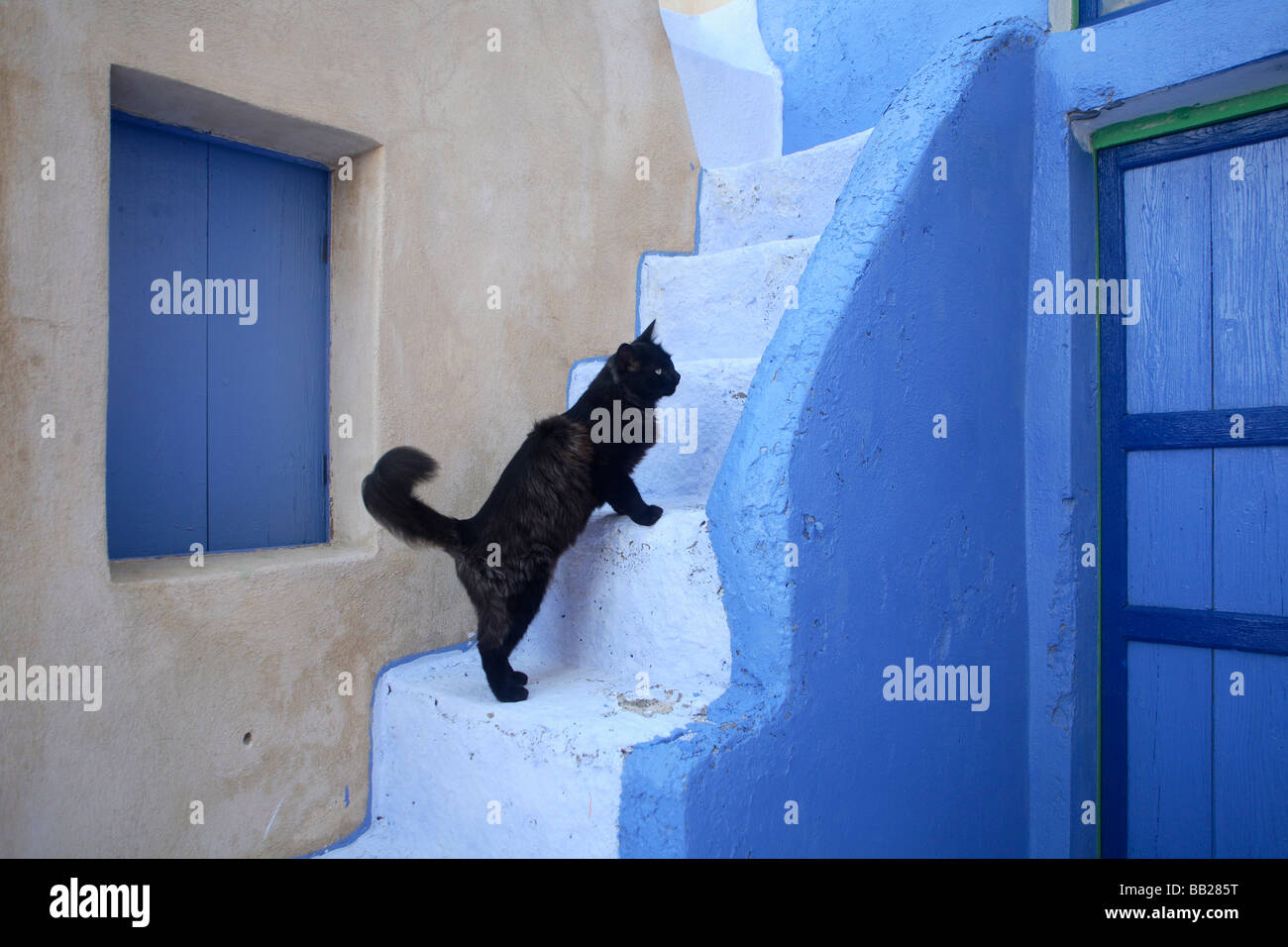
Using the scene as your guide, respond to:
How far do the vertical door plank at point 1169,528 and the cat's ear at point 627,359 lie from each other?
1.88 metres

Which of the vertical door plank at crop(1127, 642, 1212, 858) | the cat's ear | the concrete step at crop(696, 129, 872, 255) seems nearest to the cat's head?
the cat's ear

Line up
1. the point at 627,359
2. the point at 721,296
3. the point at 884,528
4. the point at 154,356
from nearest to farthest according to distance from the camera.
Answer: the point at 884,528 → the point at 154,356 → the point at 627,359 → the point at 721,296

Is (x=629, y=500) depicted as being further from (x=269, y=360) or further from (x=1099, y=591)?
(x=1099, y=591)

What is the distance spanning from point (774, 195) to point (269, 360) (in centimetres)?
243

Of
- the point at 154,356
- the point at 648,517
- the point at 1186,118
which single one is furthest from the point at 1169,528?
the point at 154,356

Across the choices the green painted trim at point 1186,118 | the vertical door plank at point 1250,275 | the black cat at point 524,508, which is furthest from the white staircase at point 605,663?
the vertical door plank at point 1250,275

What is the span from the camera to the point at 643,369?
3062mm

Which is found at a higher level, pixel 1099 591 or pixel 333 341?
pixel 333 341

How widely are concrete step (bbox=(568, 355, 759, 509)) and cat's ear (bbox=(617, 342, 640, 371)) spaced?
34 cm

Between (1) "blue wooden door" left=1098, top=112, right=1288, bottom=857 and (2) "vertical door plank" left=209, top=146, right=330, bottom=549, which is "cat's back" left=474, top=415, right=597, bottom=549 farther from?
(1) "blue wooden door" left=1098, top=112, right=1288, bottom=857

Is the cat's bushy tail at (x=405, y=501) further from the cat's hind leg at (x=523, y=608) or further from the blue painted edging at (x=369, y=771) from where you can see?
the blue painted edging at (x=369, y=771)
